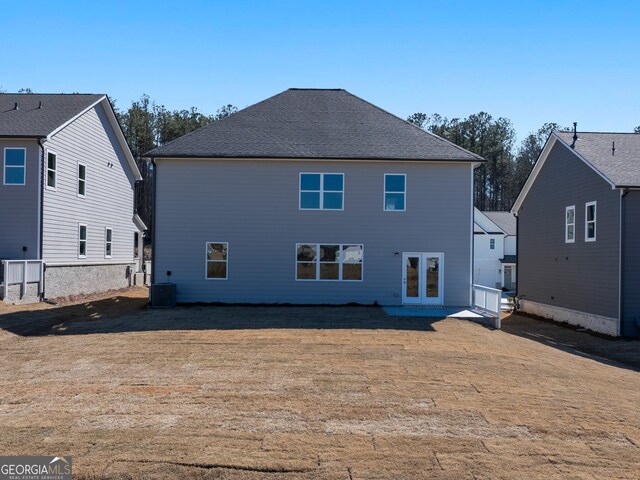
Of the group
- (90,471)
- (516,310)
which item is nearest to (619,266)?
(516,310)

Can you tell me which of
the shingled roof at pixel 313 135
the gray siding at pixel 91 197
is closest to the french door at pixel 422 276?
the shingled roof at pixel 313 135

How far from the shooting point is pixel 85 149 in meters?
23.5

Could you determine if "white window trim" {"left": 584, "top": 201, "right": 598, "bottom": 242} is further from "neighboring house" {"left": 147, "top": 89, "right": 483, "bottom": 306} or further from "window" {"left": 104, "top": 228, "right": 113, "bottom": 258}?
"window" {"left": 104, "top": 228, "right": 113, "bottom": 258}

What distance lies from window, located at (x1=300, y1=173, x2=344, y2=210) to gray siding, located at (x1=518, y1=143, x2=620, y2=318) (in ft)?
27.9

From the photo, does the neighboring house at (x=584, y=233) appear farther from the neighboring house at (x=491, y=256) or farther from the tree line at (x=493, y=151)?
the tree line at (x=493, y=151)

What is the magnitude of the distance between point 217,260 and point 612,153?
1449cm

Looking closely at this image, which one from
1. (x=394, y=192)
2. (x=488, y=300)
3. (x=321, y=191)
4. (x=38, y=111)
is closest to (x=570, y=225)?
(x=488, y=300)

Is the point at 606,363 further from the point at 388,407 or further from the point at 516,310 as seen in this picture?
the point at 516,310

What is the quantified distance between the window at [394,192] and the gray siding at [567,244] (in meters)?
6.33

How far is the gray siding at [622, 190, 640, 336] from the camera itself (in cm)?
1720

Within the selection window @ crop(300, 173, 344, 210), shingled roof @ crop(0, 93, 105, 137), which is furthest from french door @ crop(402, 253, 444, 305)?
shingled roof @ crop(0, 93, 105, 137)

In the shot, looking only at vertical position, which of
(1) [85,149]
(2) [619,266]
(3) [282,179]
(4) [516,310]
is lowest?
(4) [516,310]

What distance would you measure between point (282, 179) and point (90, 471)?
15.3 metres

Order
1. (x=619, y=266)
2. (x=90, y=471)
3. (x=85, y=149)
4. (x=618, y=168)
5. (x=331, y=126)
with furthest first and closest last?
(x=85, y=149), (x=331, y=126), (x=618, y=168), (x=619, y=266), (x=90, y=471)
